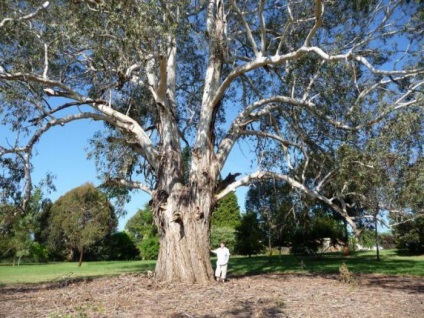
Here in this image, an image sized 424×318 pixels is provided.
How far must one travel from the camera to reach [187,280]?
11.4 metres

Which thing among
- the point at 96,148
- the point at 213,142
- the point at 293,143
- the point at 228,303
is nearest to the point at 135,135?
the point at 213,142

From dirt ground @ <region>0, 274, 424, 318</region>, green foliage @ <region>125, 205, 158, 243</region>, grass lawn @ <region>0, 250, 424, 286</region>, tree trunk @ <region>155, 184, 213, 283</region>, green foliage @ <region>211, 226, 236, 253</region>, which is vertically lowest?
dirt ground @ <region>0, 274, 424, 318</region>

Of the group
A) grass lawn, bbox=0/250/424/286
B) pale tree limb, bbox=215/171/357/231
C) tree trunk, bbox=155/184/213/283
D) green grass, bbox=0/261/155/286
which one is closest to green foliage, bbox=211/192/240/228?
grass lawn, bbox=0/250/424/286

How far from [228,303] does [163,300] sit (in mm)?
1374

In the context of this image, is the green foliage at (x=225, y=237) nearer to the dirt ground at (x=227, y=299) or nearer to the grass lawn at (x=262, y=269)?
the grass lawn at (x=262, y=269)

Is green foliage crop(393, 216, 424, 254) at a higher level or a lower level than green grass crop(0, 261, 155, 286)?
higher

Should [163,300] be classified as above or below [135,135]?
below

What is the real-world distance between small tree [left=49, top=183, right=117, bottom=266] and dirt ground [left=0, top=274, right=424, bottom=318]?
35.6ft

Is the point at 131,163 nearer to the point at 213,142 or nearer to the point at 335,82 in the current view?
the point at 213,142

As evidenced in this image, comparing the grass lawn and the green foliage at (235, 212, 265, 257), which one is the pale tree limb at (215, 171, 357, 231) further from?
the green foliage at (235, 212, 265, 257)

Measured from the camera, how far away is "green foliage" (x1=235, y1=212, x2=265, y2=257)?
29.2 metres

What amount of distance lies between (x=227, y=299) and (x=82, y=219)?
819 inches

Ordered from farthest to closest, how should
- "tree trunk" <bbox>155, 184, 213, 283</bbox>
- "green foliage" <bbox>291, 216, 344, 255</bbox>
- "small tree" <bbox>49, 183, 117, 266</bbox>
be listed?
Result: "small tree" <bbox>49, 183, 117, 266</bbox>
"green foliage" <bbox>291, 216, 344, 255</bbox>
"tree trunk" <bbox>155, 184, 213, 283</bbox>

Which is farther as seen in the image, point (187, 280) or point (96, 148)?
point (96, 148)
